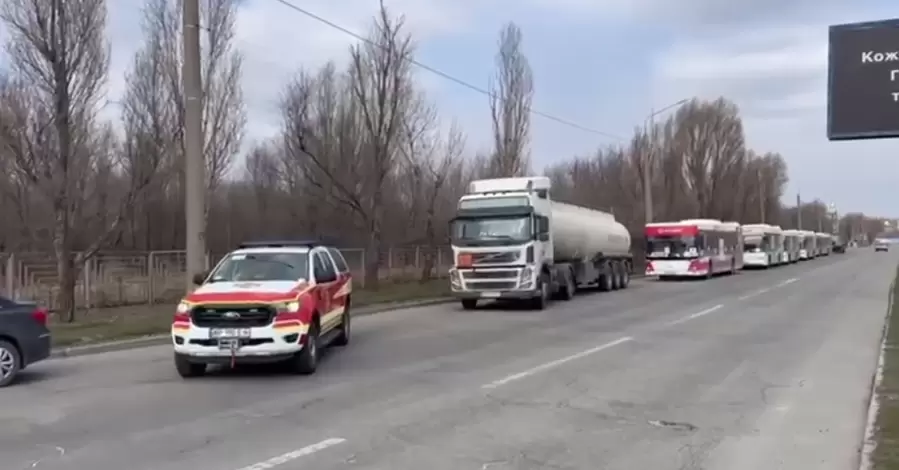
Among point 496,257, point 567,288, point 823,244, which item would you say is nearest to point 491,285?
point 496,257

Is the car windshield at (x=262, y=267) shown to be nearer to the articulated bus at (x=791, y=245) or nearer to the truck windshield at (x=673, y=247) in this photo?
the truck windshield at (x=673, y=247)

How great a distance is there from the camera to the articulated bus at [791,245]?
246 ft

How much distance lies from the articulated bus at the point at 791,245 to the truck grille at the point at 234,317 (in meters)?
68.8

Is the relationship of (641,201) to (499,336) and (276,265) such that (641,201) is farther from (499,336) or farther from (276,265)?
(276,265)

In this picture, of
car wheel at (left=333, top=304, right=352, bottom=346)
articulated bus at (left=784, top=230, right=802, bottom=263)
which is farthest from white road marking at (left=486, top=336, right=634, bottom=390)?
articulated bus at (left=784, top=230, right=802, bottom=263)

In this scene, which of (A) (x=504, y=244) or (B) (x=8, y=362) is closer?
(B) (x=8, y=362)

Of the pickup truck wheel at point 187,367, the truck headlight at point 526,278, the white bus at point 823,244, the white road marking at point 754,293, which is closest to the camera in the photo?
the pickup truck wheel at point 187,367

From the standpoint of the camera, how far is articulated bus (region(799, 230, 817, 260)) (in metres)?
86.2

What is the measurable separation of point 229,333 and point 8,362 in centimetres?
300

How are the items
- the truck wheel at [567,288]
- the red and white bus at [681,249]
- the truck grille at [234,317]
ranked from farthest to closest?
the red and white bus at [681,249] → the truck wheel at [567,288] → the truck grille at [234,317]

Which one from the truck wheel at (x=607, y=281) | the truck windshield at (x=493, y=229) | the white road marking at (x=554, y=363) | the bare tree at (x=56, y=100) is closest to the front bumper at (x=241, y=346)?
the white road marking at (x=554, y=363)

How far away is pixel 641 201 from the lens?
71250 mm

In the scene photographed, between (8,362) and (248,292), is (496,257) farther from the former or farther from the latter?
(8,362)

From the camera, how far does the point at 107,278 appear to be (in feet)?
88.3
